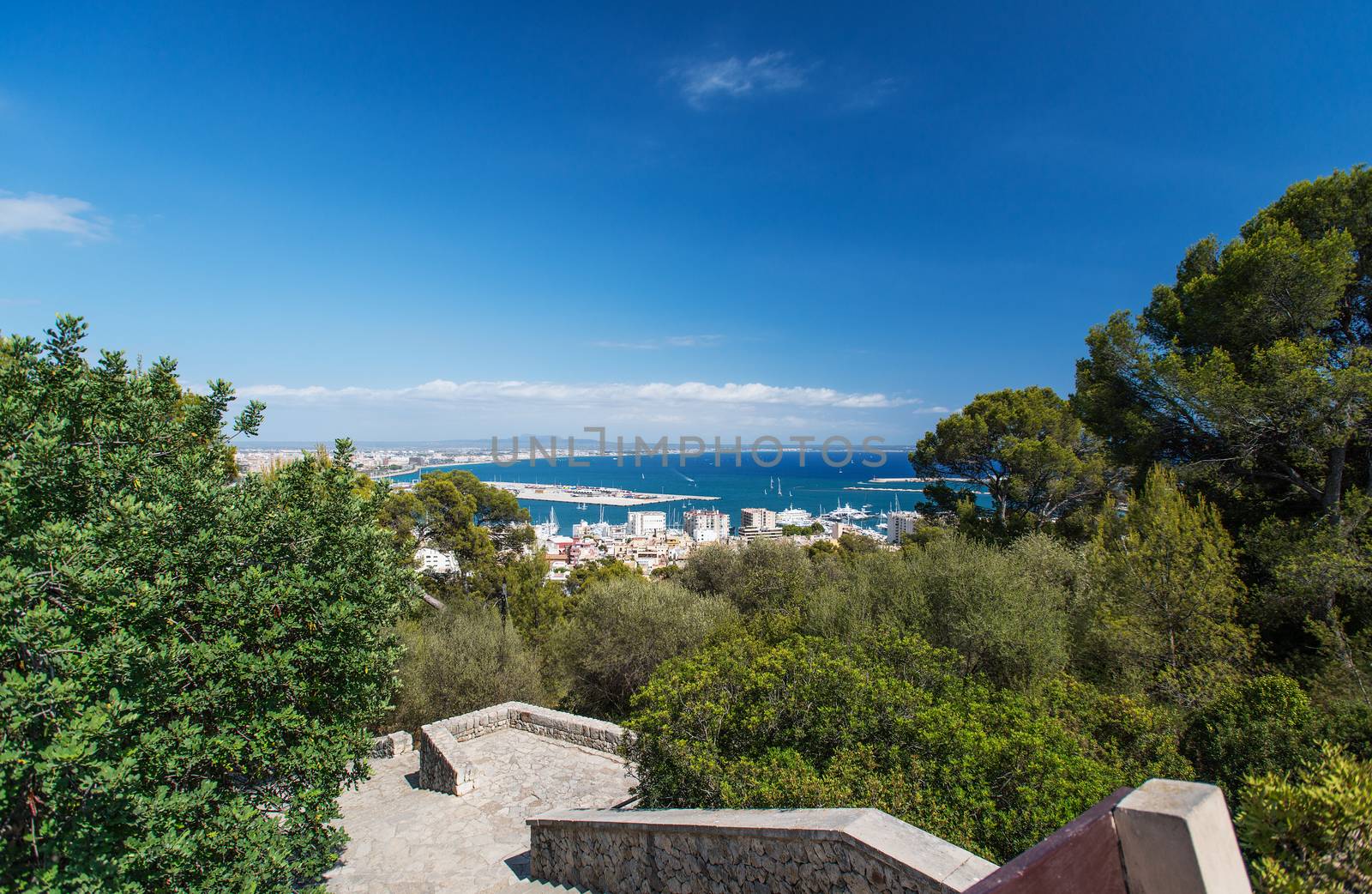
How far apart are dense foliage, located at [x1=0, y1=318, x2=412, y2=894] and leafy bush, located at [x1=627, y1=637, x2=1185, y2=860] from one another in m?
2.90

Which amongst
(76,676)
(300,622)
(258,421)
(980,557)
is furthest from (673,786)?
(980,557)

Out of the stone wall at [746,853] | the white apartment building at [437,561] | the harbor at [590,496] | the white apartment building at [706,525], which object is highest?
the stone wall at [746,853]

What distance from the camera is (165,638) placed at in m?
4.30

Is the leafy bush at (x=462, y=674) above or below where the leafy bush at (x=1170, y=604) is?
below

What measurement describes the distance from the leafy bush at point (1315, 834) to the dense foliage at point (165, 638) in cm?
545

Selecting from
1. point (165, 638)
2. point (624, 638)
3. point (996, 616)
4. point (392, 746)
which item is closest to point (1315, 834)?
point (165, 638)

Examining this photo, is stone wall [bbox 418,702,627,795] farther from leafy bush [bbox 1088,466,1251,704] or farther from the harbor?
the harbor

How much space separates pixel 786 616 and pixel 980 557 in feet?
12.3

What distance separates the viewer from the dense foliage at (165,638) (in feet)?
12.1

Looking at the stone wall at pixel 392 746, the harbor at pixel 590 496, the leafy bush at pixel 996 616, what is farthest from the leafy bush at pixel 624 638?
the harbor at pixel 590 496

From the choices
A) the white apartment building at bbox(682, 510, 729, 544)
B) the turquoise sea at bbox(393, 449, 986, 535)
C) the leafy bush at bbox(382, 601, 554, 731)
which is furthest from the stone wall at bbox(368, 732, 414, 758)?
the turquoise sea at bbox(393, 449, 986, 535)

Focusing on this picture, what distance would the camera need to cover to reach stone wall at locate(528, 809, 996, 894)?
3359mm

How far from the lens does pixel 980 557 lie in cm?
1122

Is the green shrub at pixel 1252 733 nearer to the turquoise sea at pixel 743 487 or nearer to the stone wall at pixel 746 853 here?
the stone wall at pixel 746 853
